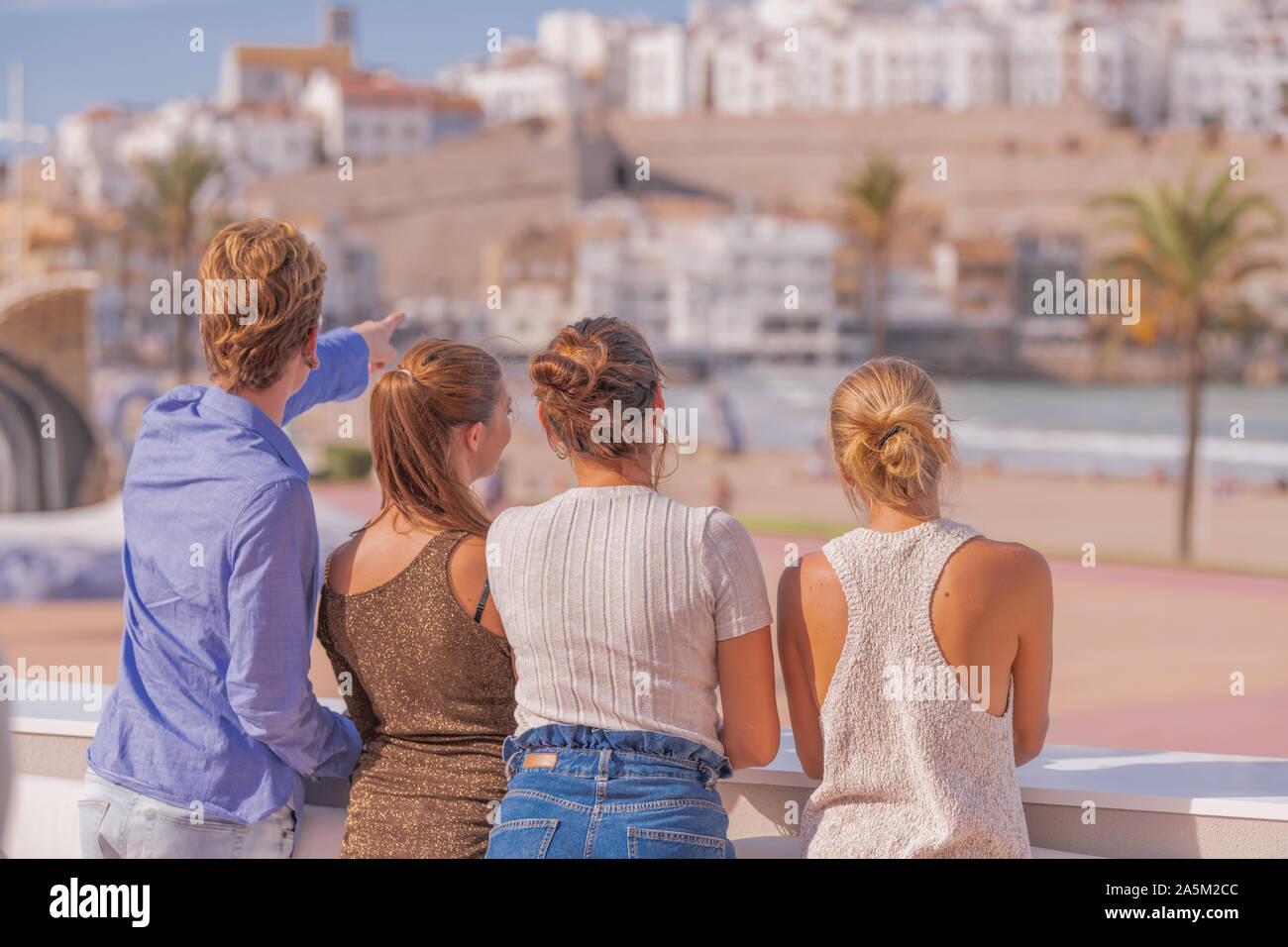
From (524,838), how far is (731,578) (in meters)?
0.47

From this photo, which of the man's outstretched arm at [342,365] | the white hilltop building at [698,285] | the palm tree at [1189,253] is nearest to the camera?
the man's outstretched arm at [342,365]

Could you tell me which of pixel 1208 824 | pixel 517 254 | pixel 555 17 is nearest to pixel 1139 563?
pixel 1208 824

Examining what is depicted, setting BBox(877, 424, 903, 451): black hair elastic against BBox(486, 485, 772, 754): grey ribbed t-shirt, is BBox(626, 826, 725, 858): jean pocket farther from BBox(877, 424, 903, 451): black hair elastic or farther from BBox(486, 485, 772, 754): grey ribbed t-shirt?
BBox(877, 424, 903, 451): black hair elastic

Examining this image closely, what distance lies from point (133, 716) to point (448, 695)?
476mm

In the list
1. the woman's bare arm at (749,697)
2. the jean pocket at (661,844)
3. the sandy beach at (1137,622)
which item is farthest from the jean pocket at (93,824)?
the sandy beach at (1137,622)

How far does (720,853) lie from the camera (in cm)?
194

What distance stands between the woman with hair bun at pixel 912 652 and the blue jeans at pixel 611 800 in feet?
0.70

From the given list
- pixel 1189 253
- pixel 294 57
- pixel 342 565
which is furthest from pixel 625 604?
pixel 294 57

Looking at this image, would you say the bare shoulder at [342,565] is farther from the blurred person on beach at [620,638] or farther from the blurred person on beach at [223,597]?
the blurred person on beach at [620,638]

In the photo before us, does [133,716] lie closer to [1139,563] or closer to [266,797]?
[266,797]

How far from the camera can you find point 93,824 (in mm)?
2074

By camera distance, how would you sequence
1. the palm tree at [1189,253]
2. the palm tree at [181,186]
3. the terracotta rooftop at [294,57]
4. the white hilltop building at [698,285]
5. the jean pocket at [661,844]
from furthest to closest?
the terracotta rooftop at [294,57] < the white hilltop building at [698,285] < the palm tree at [181,186] < the palm tree at [1189,253] < the jean pocket at [661,844]

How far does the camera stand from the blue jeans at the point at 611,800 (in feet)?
6.26

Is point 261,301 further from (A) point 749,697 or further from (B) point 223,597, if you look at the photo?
(A) point 749,697
